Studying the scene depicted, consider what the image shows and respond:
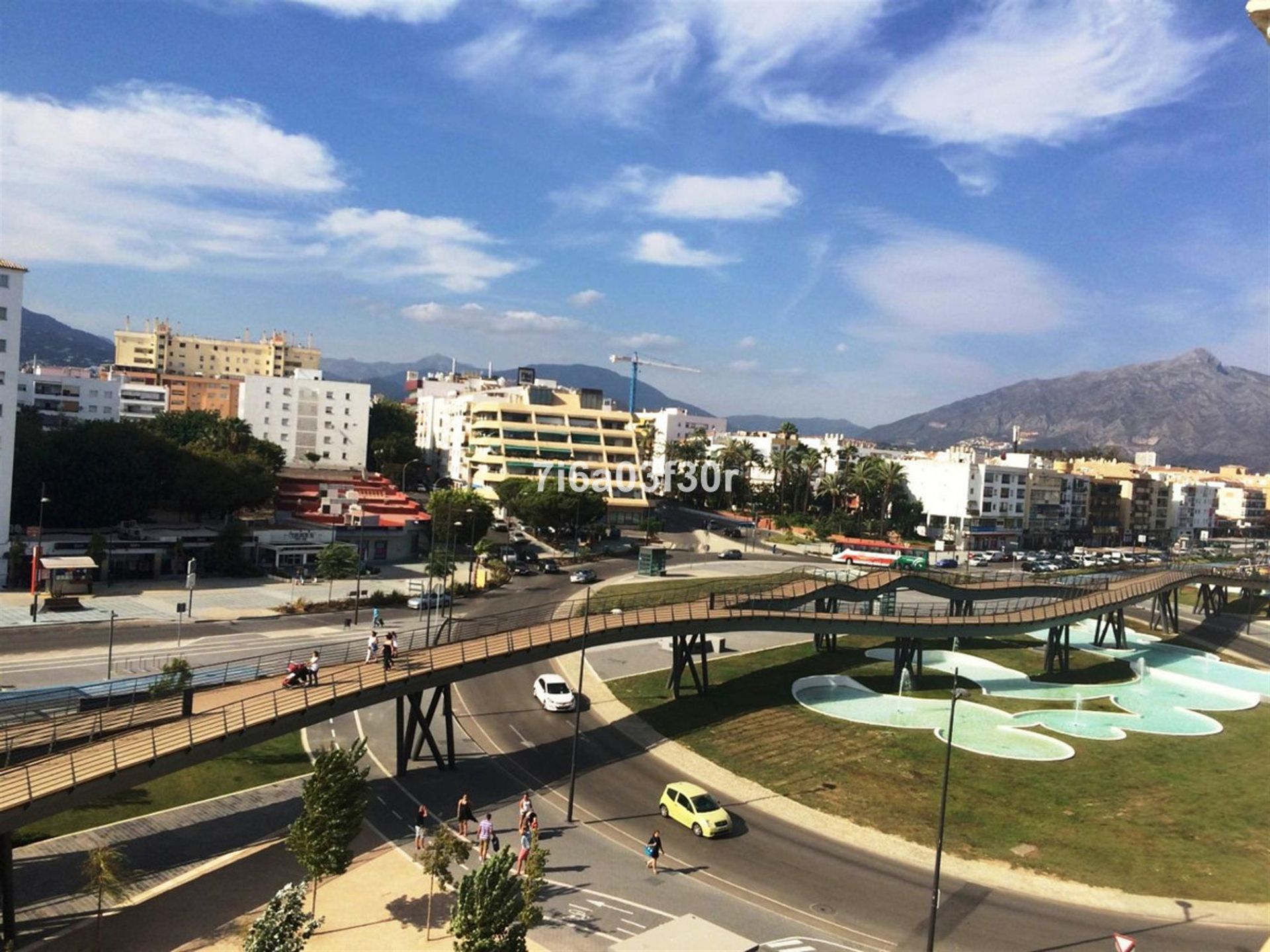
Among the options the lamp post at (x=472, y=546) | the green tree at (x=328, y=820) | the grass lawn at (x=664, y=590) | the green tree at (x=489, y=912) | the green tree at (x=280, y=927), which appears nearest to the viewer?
the green tree at (x=280, y=927)

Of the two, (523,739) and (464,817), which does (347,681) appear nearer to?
(464,817)

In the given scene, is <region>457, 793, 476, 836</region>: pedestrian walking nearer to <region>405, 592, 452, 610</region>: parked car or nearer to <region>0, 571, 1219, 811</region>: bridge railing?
<region>0, 571, 1219, 811</region>: bridge railing

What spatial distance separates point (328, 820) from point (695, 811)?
→ 1351cm

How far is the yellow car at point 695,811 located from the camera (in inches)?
1214

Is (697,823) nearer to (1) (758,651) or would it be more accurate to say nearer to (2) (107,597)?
(1) (758,651)

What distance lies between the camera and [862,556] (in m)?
111

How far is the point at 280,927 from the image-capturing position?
706 inches

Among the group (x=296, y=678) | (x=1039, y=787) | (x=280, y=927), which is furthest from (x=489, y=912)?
(x=1039, y=787)

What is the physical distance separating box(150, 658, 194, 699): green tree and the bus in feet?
247

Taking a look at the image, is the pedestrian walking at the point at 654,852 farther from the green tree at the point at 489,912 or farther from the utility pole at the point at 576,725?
the green tree at the point at 489,912

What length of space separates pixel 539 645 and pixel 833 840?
14.5m

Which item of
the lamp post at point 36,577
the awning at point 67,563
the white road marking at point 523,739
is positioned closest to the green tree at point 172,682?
the white road marking at point 523,739

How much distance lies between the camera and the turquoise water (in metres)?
44.4

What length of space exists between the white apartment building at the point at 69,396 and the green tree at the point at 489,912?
152437 mm
